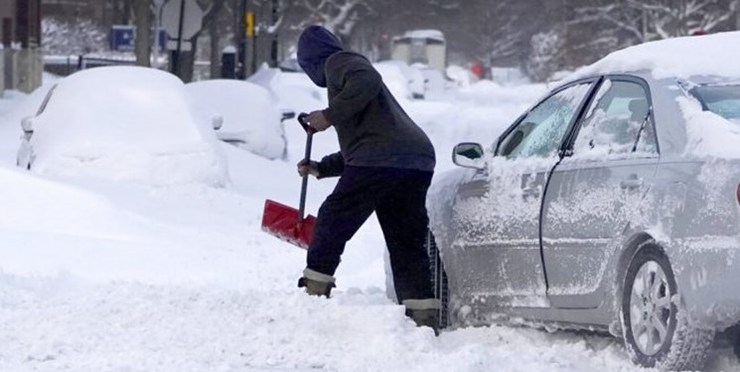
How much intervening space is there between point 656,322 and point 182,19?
80.3ft

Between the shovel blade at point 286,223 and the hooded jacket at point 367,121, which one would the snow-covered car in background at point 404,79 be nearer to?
the shovel blade at point 286,223

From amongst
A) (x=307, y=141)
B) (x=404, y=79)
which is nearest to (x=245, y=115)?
(x=307, y=141)

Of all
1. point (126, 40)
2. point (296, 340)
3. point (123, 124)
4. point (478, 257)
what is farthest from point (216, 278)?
point (126, 40)

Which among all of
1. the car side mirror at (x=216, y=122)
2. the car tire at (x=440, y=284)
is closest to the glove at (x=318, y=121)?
the car tire at (x=440, y=284)

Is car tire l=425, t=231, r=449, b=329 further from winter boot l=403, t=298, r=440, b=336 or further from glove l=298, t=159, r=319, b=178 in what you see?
glove l=298, t=159, r=319, b=178

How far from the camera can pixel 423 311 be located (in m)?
8.14

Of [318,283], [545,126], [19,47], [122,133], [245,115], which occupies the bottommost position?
[19,47]

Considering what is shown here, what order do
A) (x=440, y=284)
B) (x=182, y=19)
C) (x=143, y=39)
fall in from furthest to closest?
(x=143, y=39) < (x=182, y=19) < (x=440, y=284)

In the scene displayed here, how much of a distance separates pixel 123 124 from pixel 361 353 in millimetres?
10102

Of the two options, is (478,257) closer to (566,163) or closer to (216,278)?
(566,163)

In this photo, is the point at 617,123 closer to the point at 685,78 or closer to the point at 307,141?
the point at 685,78

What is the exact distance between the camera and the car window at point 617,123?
7.13 metres

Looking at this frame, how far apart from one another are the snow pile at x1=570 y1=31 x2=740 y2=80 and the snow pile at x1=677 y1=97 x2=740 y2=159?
1.08 feet

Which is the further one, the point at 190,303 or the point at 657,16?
the point at 657,16
